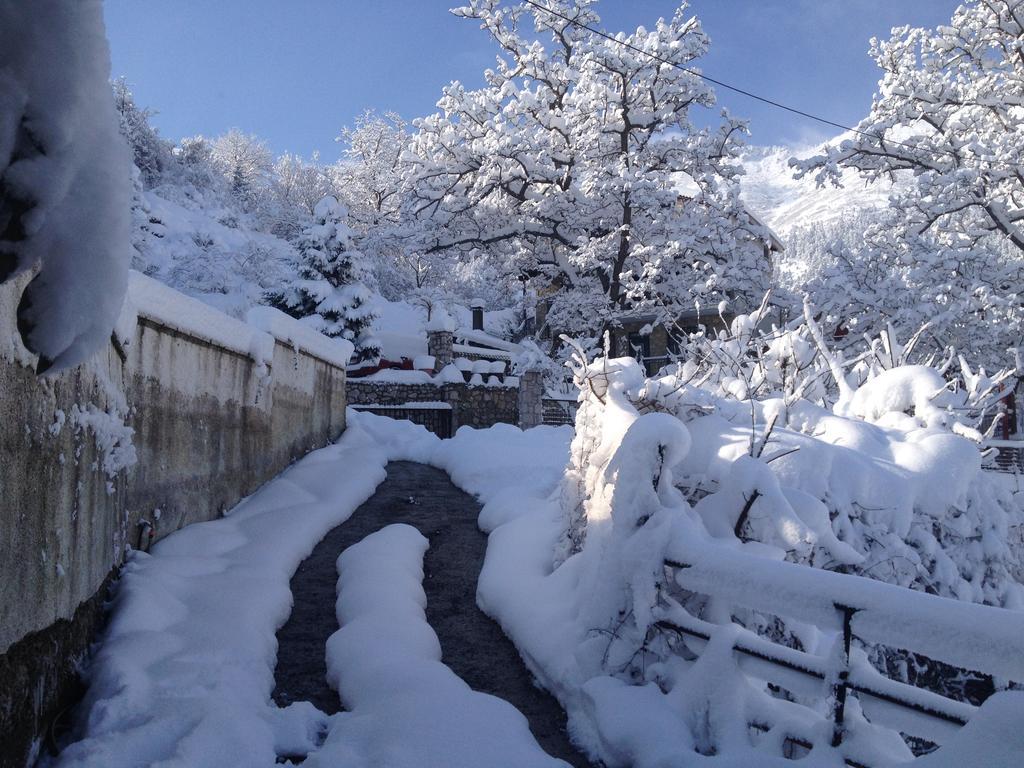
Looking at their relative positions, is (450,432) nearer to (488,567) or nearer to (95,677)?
(488,567)

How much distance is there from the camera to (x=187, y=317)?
5.73m

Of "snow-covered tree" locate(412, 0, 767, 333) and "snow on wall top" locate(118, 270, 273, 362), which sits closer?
"snow on wall top" locate(118, 270, 273, 362)

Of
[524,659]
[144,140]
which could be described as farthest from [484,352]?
[144,140]

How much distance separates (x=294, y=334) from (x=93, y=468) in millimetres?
6015

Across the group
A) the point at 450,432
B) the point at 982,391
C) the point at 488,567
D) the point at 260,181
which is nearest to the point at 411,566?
the point at 488,567

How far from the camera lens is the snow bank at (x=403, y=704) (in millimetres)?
2936

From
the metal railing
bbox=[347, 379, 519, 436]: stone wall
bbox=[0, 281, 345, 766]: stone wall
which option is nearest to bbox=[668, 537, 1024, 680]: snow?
the metal railing

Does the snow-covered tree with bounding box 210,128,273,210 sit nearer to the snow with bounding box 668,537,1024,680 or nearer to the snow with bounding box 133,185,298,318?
the snow with bounding box 133,185,298,318

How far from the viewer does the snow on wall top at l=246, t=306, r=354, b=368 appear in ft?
27.7

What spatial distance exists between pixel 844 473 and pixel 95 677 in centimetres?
456

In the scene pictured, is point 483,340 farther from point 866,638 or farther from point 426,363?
point 866,638

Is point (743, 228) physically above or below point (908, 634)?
above

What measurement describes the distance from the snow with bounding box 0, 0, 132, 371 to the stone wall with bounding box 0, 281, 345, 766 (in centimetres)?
115

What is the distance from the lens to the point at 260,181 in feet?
196
